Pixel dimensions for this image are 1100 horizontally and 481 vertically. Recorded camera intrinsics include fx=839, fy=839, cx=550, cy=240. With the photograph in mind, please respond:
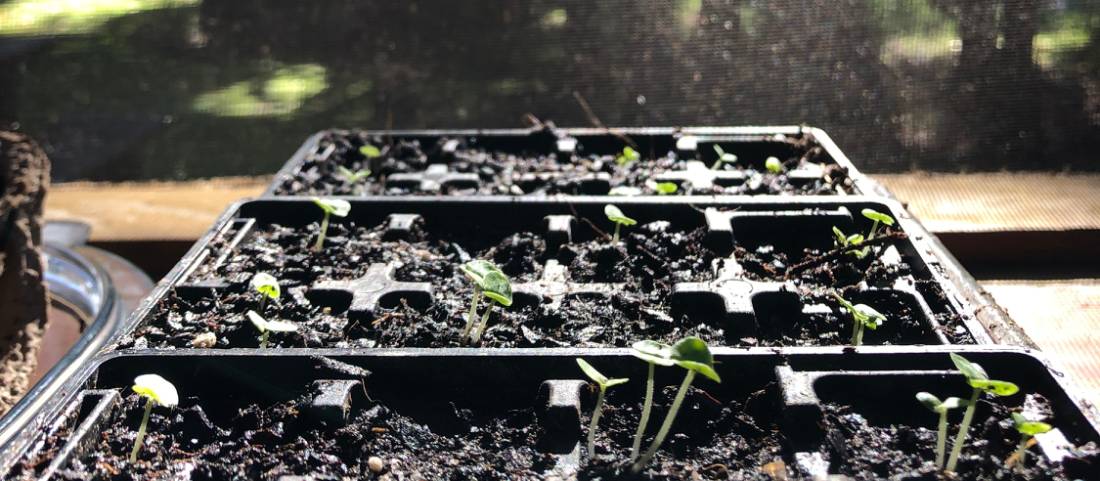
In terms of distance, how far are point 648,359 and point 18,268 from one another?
1010 millimetres

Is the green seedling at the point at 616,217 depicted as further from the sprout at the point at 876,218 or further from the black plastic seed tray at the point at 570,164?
the sprout at the point at 876,218

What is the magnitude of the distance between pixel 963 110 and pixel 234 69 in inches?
70.4

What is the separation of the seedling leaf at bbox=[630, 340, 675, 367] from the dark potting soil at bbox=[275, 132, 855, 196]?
590 mm

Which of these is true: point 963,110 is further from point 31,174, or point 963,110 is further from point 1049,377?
point 31,174

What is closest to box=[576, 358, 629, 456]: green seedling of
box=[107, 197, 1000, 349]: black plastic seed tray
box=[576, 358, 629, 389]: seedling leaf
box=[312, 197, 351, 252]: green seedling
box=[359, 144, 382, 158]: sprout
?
box=[576, 358, 629, 389]: seedling leaf

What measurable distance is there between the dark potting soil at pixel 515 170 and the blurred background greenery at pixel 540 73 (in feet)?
1.78

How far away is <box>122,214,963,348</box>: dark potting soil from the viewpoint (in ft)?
2.73

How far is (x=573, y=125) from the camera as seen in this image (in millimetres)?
2074

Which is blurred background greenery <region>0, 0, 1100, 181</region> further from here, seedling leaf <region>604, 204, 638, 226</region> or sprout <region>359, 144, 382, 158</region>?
seedling leaf <region>604, 204, 638, 226</region>

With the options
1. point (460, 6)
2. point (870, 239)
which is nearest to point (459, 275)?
point (870, 239)

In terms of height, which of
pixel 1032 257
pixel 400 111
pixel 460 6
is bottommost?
pixel 1032 257

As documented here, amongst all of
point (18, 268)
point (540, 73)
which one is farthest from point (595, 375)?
point (540, 73)

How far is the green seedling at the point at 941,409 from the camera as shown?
62cm

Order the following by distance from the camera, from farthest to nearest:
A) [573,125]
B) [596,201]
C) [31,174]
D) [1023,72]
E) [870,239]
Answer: [573,125] → [1023,72] → [31,174] → [596,201] → [870,239]
